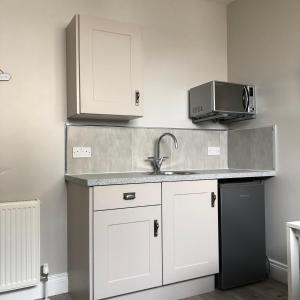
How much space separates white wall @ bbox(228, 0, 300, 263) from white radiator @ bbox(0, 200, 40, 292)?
1843 mm

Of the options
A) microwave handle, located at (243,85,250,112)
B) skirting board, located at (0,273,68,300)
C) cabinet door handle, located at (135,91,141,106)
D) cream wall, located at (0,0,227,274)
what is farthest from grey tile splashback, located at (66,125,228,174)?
skirting board, located at (0,273,68,300)

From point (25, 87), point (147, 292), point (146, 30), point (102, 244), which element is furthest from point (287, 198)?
point (25, 87)

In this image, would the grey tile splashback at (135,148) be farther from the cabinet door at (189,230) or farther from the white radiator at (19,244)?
the cabinet door at (189,230)

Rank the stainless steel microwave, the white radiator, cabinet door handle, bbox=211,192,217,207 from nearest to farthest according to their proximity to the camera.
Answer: the white radiator, cabinet door handle, bbox=211,192,217,207, the stainless steel microwave

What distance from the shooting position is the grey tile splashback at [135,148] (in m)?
2.48

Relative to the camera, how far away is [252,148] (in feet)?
9.27

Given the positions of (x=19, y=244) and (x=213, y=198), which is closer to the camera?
(x=19, y=244)

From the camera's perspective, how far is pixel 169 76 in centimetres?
288

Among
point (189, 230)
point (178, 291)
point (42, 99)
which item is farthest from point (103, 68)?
point (178, 291)

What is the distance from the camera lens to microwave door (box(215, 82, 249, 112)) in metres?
2.63

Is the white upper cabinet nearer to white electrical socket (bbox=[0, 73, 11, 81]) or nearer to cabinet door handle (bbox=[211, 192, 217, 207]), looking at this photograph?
white electrical socket (bbox=[0, 73, 11, 81])

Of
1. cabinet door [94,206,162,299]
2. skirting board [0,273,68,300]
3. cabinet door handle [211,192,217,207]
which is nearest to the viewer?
cabinet door [94,206,162,299]

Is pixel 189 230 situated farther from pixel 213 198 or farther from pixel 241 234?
pixel 241 234

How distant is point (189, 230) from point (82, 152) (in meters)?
0.99
